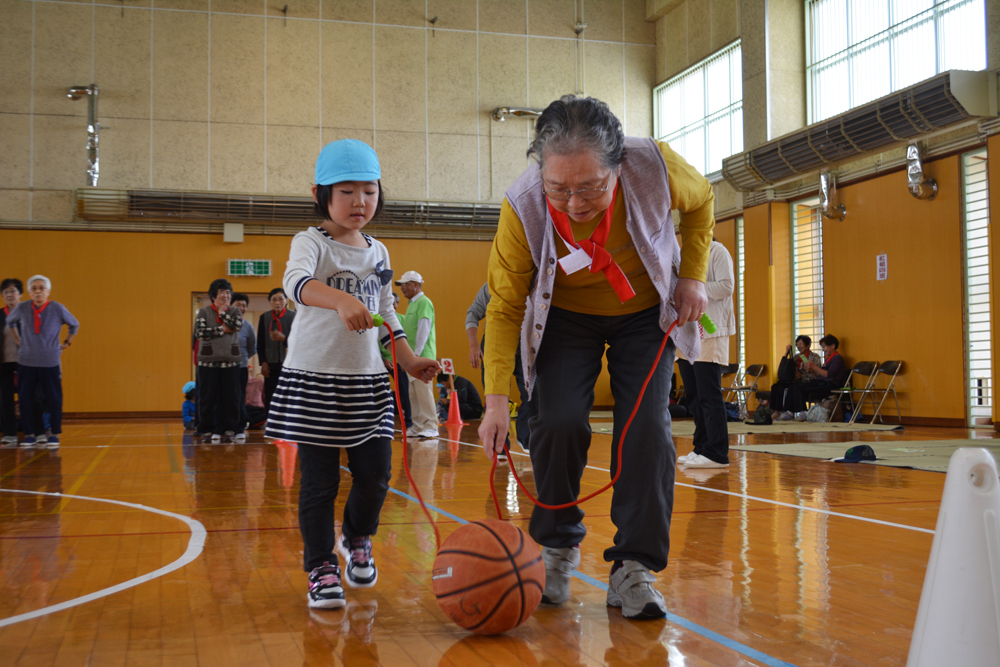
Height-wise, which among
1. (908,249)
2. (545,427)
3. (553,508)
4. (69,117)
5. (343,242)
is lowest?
(553,508)

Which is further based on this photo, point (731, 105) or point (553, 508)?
point (731, 105)

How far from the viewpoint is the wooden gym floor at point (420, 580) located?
1.88 metres

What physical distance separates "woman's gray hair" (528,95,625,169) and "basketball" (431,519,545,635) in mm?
924

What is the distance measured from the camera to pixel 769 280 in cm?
1284

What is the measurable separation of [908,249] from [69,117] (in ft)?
41.9

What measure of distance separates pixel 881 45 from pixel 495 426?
1072cm

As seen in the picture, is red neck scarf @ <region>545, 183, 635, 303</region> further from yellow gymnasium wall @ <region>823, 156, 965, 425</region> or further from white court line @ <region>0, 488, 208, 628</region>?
Answer: yellow gymnasium wall @ <region>823, 156, 965, 425</region>

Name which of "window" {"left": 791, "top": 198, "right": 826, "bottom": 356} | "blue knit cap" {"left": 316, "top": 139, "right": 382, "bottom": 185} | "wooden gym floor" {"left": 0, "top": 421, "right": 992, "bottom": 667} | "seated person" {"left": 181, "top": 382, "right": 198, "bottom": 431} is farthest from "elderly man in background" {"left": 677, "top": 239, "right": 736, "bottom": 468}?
"seated person" {"left": 181, "top": 382, "right": 198, "bottom": 431}

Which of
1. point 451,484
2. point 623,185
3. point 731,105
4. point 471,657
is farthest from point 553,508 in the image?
point 731,105

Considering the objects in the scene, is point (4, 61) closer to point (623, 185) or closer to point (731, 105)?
point (731, 105)

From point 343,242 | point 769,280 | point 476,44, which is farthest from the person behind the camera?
point 476,44

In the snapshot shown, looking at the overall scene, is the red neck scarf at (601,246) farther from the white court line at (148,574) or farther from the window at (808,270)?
the window at (808,270)

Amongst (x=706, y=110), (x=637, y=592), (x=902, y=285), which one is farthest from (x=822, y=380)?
(x=637, y=592)

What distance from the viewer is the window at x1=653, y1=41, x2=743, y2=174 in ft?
44.9
